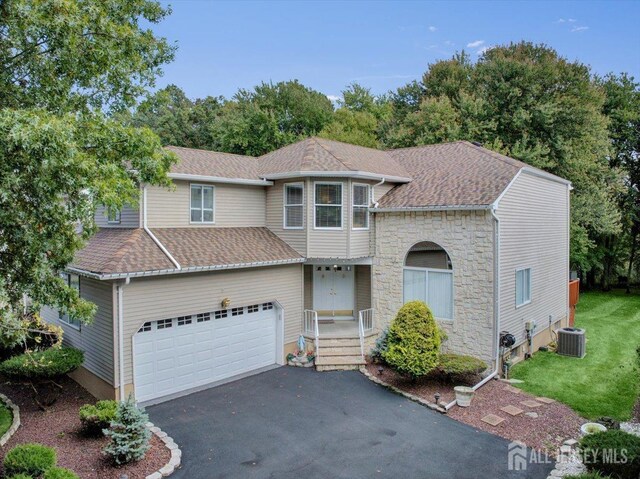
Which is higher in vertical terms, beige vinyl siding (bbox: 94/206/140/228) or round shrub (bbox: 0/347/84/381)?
beige vinyl siding (bbox: 94/206/140/228)

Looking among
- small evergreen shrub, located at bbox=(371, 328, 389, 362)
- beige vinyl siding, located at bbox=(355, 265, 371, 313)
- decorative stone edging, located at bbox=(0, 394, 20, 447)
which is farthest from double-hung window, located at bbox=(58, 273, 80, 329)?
beige vinyl siding, located at bbox=(355, 265, 371, 313)

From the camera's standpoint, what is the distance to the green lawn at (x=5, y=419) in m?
8.53

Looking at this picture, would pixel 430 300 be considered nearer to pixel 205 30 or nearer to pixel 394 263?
pixel 394 263

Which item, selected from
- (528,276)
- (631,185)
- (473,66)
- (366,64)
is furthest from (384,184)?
(631,185)

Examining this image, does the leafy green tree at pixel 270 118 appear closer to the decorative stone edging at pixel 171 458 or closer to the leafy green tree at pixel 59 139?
the leafy green tree at pixel 59 139

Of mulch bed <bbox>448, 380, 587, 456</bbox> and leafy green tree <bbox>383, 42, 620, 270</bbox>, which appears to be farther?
leafy green tree <bbox>383, 42, 620, 270</bbox>

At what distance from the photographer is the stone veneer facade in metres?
11.7

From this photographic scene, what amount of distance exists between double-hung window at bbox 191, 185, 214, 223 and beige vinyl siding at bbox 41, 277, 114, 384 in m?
3.64

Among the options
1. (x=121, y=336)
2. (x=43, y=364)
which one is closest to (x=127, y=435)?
(x=121, y=336)

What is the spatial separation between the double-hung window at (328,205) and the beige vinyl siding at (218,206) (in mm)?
2354

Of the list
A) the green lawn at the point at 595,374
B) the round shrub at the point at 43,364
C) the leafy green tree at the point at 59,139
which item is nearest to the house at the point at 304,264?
the round shrub at the point at 43,364

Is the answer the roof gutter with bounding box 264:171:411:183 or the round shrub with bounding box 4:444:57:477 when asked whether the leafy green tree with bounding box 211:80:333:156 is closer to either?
the roof gutter with bounding box 264:171:411:183

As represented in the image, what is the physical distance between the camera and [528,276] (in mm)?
13734

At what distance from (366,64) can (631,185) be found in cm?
1935
